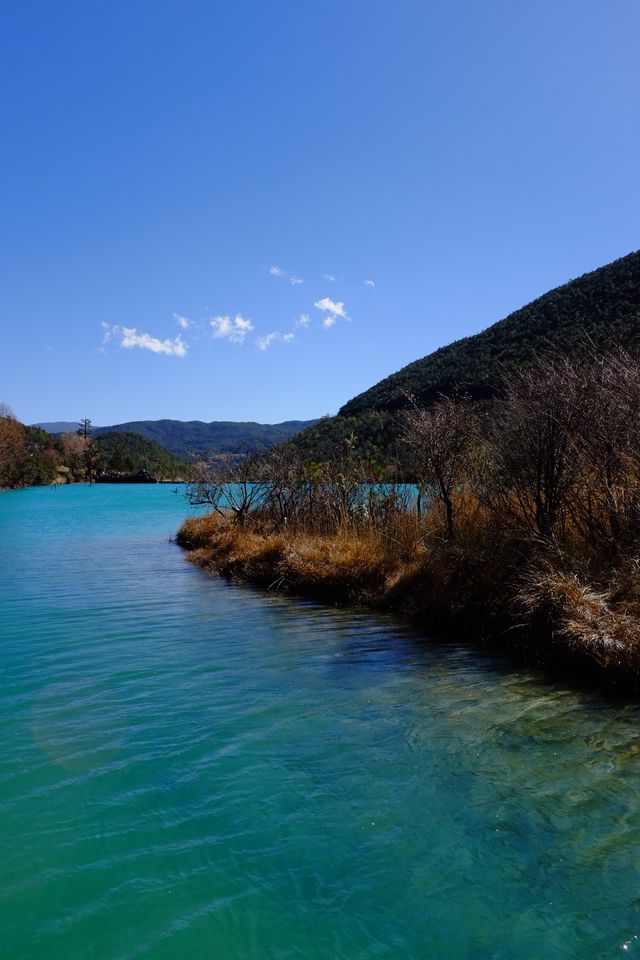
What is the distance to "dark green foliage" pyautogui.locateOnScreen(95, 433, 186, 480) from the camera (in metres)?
131

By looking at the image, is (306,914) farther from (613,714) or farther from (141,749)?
(613,714)

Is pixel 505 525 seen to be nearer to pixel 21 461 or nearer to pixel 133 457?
pixel 21 461

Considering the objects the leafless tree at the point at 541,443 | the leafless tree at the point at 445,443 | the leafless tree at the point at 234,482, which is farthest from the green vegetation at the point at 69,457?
the leafless tree at the point at 541,443

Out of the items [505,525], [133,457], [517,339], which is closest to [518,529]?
[505,525]

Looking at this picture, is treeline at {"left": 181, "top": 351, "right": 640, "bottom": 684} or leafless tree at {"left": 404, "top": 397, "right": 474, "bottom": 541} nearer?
treeline at {"left": 181, "top": 351, "right": 640, "bottom": 684}

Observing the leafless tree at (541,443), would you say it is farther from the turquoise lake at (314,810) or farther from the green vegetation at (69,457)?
the green vegetation at (69,457)

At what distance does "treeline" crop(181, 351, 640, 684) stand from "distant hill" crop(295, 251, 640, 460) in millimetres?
19996

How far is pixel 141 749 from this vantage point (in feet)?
19.8

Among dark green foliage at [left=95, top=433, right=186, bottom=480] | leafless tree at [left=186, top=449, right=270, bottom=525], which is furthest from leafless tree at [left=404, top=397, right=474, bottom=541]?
dark green foliage at [left=95, top=433, right=186, bottom=480]

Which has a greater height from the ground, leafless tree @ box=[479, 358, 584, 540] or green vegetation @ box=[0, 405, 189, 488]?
green vegetation @ box=[0, 405, 189, 488]

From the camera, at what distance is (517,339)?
52.3 meters

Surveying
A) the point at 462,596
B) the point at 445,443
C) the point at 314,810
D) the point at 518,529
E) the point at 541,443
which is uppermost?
the point at 445,443

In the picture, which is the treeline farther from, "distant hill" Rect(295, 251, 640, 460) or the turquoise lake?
"distant hill" Rect(295, 251, 640, 460)

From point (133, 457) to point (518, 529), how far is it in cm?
13716
